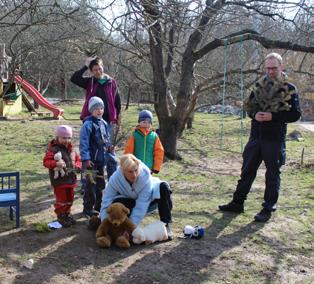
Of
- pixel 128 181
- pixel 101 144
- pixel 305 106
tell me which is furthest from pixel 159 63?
pixel 305 106

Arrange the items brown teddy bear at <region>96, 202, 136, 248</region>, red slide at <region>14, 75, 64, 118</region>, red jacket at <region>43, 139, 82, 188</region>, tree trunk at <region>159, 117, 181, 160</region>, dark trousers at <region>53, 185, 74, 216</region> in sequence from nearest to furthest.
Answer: brown teddy bear at <region>96, 202, 136, 248</region> → red jacket at <region>43, 139, 82, 188</region> → dark trousers at <region>53, 185, 74, 216</region> → tree trunk at <region>159, 117, 181, 160</region> → red slide at <region>14, 75, 64, 118</region>

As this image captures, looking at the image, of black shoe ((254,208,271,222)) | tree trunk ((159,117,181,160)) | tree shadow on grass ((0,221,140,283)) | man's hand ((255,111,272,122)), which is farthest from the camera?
tree trunk ((159,117,181,160))

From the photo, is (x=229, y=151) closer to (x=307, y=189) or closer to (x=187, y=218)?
(x=307, y=189)

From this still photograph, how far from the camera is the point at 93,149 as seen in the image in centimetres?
441

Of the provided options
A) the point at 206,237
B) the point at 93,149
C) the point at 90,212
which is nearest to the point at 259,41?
the point at 93,149

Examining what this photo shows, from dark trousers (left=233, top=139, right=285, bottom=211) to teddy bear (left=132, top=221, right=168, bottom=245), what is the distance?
121 cm

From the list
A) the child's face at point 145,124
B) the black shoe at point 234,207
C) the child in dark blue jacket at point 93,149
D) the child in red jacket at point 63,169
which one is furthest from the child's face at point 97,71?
the black shoe at point 234,207

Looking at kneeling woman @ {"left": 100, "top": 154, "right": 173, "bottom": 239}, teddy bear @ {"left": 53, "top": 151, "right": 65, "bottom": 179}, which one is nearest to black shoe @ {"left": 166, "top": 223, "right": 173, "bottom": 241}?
kneeling woman @ {"left": 100, "top": 154, "right": 173, "bottom": 239}

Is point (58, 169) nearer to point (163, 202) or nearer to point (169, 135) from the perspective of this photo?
point (163, 202)

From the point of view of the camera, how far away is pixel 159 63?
8.17 meters

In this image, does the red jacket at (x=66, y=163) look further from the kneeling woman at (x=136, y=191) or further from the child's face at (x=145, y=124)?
the child's face at (x=145, y=124)

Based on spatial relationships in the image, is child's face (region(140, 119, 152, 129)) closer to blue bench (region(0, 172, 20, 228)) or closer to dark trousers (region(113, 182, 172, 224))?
dark trousers (region(113, 182, 172, 224))

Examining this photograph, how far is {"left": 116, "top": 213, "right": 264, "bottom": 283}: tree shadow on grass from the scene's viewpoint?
10.9 ft

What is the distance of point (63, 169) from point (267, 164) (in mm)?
1983
